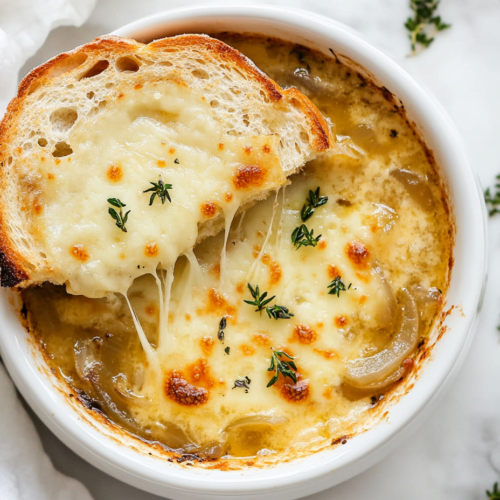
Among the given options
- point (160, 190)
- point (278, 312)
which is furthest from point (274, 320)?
point (160, 190)

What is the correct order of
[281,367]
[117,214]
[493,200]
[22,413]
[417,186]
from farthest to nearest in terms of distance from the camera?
1. [493,200]
2. [22,413]
3. [417,186]
4. [281,367]
5. [117,214]

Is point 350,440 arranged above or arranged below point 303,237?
below

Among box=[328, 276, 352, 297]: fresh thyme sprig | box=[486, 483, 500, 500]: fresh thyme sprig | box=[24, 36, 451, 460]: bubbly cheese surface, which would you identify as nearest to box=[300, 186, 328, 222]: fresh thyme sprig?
box=[24, 36, 451, 460]: bubbly cheese surface

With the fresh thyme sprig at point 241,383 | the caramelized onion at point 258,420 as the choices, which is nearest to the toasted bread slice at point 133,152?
the fresh thyme sprig at point 241,383

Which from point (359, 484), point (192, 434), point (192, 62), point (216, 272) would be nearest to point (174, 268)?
point (216, 272)

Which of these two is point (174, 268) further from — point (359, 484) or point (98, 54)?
point (359, 484)

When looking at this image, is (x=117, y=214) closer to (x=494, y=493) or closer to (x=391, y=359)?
(x=391, y=359)
